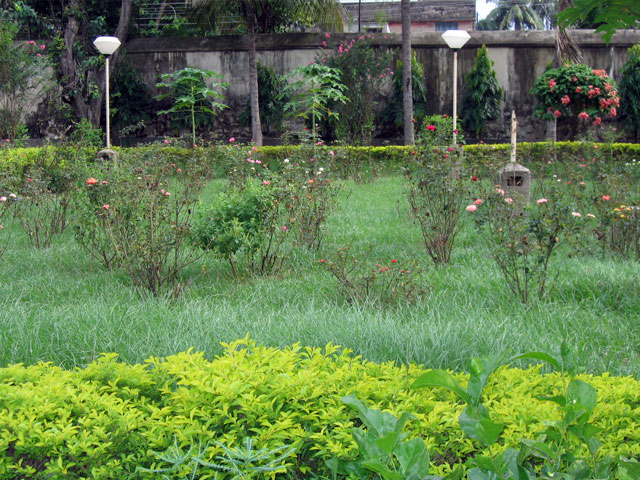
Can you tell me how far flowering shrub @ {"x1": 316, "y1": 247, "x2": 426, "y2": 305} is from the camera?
4.67m

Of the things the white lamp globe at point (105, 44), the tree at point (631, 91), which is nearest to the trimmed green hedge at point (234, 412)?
the white lamp globe at point (105, 44)

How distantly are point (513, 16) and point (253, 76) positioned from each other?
3875 centimetres

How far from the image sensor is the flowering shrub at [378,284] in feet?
15.3

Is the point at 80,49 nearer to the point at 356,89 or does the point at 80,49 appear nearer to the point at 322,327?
the point at 356,89

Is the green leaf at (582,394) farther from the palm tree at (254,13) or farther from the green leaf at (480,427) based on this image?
the palm tree at (254,13)

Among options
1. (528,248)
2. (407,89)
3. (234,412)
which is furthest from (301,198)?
(407,89)

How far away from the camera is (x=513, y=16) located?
4788 centimetres

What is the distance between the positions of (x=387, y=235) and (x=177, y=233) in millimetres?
2534

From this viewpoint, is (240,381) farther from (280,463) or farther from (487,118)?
(487,118)

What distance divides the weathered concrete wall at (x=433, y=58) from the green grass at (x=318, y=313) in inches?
405

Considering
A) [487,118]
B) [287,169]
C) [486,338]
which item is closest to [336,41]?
[487,118]

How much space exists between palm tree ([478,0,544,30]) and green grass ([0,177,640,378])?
149 ft

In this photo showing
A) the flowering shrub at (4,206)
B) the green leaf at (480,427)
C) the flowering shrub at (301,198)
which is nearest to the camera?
the green leaf at (480,427)

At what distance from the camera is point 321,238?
21.7 feet
